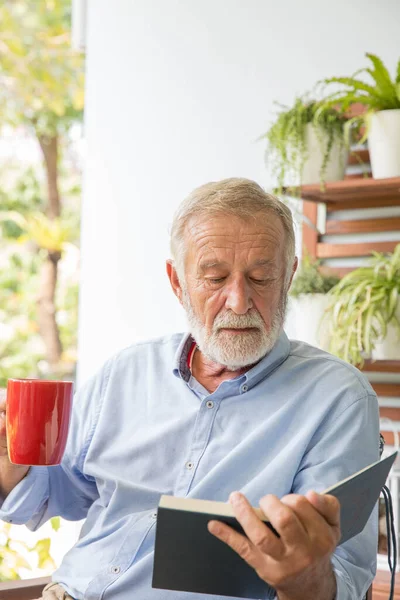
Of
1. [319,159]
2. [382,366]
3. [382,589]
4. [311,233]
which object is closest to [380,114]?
[319,159]

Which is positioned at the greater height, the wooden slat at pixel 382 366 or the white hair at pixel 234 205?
the white hair at pixel 234 205

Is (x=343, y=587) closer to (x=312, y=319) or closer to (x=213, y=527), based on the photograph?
(x=213, y=527)

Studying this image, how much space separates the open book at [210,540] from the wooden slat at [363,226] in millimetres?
1293

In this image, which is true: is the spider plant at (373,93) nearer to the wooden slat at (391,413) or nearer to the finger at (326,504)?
the wooden slat at (391,413)

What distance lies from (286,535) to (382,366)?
1.40m

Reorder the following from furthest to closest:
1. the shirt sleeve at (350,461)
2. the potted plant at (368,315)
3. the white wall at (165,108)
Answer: the white wall at (165,108), the potted plant at (368,315), the shirt sleeve at (350,461)

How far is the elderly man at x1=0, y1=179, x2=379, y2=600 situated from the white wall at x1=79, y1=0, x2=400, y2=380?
108 centimetres

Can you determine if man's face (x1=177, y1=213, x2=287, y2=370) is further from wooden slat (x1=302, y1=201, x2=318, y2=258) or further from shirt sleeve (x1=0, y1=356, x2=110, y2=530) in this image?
wooden slat (x1=302, y1=201, x2=318, y2=258)

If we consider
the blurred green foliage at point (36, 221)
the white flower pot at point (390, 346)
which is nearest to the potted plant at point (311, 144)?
the white flower pot at point (390, 346)

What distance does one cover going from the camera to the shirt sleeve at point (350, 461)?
51.2 inches

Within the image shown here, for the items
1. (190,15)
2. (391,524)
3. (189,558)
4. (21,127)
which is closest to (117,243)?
(190,15)

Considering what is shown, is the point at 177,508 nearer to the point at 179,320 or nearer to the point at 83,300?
the point at 179,320

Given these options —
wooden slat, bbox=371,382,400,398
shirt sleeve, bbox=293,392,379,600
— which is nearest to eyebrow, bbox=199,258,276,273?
shirt sleeve, bbox=293,392,379,600

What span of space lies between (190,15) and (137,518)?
6.24ft
